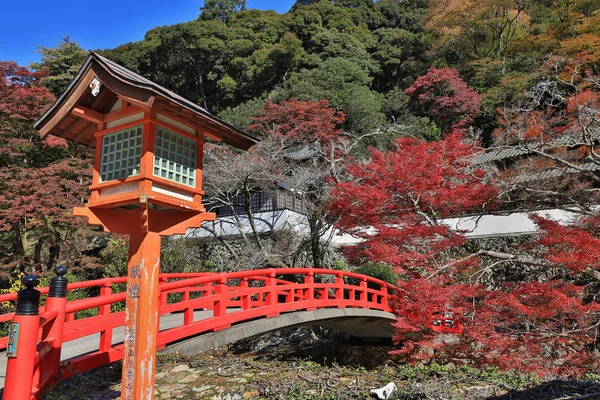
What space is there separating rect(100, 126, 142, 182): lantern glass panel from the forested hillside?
230 inches

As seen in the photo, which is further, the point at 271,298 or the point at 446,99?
the point at 446,99

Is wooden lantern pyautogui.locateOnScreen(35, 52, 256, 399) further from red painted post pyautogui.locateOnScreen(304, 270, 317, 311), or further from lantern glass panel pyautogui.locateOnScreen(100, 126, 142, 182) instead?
red painted post pyautogui.locateOnScreen(304, 270, 317, 311)

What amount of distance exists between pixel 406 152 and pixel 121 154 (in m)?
8.53

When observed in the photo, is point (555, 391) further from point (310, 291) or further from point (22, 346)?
point (22, 346)

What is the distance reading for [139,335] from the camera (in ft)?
13.9

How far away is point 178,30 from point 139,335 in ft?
103

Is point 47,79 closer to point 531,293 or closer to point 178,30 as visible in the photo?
point 178,30

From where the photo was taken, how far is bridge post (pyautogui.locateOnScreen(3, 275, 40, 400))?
3105 millimetres

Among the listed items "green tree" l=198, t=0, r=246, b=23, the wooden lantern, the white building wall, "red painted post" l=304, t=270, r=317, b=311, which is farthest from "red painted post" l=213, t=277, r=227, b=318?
"green tree" l=198, t=0, r=246, b=23

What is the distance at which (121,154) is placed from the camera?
15.0ft

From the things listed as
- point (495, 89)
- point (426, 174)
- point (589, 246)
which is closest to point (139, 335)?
point (589, 246)

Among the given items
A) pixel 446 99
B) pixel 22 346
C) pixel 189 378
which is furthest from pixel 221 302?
pixel 446 99

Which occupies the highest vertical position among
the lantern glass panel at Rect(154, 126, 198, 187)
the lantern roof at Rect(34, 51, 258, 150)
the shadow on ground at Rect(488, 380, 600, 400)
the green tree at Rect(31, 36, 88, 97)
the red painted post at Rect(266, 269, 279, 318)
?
the green tree at Rect(31, 36, 88, 97)

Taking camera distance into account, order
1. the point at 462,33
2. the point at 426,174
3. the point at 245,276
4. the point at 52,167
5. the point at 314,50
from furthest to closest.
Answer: the point at 314,50, the point at 462,33, the point at 52,167, the point at 426,174, the point at 245,276
